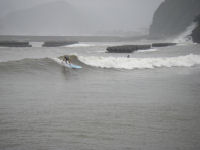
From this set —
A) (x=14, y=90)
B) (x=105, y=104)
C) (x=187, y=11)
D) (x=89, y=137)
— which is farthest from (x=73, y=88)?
(x=187, y=11)

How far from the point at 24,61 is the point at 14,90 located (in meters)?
9.48

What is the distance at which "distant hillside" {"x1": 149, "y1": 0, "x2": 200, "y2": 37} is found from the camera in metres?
138

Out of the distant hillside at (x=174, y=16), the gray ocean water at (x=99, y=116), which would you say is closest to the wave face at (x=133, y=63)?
the gray ocean water at (x=99, y=116)

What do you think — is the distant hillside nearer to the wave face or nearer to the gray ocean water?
the wave face

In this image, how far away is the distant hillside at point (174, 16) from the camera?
138m

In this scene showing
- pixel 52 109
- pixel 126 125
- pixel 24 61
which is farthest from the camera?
pixel 24 61

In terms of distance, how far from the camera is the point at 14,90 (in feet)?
39.6

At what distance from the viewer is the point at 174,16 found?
161 m

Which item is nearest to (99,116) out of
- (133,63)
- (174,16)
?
(133,63)

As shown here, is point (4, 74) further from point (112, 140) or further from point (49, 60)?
point (112, 140)

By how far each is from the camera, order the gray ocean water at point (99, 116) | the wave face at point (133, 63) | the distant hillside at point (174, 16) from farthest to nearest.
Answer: the distant hillside at point (174, 16) → the wave face at point (133, 63) → the gray ocean water at point (99, 116)

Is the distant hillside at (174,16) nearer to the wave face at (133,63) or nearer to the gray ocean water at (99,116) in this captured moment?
the wave face at (133,63)

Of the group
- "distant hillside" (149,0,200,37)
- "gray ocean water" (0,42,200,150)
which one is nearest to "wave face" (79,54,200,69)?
"gray ocean water" (0,42,200,150)

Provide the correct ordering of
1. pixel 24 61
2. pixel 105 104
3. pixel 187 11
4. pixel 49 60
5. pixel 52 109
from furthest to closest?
pixel 187 11 → pixel 49 60 → pixel 24 61 → pixel 105 104 → pixel 52 109
